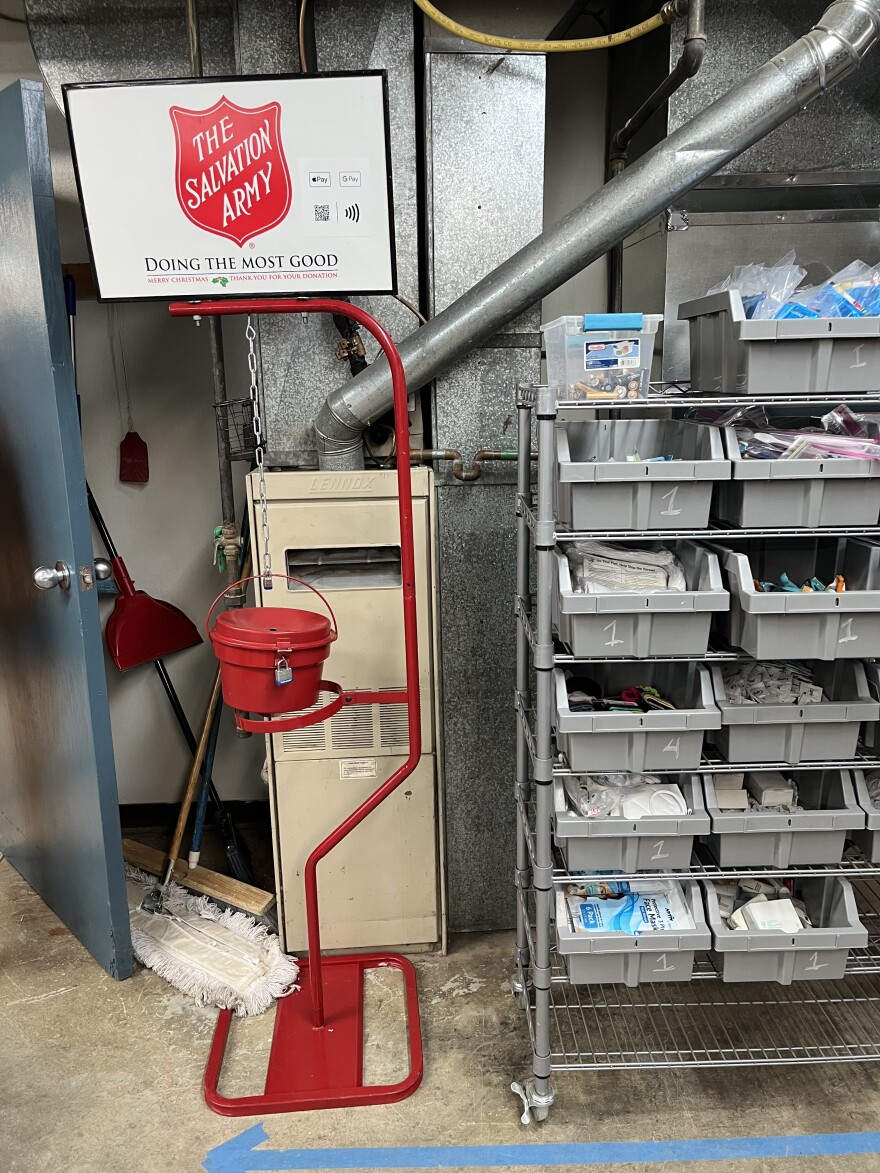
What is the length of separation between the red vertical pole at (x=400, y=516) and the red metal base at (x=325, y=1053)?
0.20ft

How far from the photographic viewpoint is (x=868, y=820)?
188cm

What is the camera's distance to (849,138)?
7.59 ft

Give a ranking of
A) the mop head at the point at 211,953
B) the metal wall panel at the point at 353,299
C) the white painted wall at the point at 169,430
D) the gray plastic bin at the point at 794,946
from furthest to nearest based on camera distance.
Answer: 1. the white painted wall at the point at 169,430
2. the mop head at the point at 211,953
3. the metal wall panel at the point at 353,299
4. the gray plastic bin at the point at 794,946

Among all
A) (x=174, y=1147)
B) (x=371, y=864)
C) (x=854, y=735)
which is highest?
(x=854, y=735)

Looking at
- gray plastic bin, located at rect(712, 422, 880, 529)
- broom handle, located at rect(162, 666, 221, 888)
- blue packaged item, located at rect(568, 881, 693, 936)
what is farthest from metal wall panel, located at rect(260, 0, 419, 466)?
blue packaged item, located at rect(568, 881, 693, 936)

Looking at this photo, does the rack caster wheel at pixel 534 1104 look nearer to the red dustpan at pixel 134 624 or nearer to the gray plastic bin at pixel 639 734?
the gray plastic bin at pixel 639 734

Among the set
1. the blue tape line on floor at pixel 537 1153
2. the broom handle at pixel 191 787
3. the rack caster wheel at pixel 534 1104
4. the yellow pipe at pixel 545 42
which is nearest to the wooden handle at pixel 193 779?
the broom handle at pixel 191 787

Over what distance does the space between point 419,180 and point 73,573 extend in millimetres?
1340

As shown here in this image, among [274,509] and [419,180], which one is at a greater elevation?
[419,180]

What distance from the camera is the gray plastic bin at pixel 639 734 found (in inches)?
70.4

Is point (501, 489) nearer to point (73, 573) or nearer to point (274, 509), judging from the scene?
point (274, 509)

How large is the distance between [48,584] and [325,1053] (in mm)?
1354

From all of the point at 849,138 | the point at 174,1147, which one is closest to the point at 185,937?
the point at 174,1147

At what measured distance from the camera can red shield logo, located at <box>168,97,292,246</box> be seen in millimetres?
1796
